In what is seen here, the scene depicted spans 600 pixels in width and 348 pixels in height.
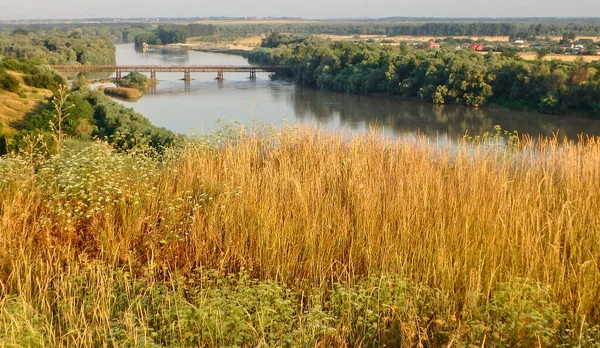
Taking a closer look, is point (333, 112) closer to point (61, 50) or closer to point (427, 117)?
point (427, 117)

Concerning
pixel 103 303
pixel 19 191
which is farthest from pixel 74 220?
pixel 103 303

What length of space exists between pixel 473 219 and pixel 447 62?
38.7 metres

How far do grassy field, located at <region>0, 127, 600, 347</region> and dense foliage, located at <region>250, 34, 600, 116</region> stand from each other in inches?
1147

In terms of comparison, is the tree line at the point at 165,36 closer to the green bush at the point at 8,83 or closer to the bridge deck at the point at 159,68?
the bridge deck at the point at 159,68

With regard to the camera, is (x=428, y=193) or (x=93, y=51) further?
(x=93, y=51)

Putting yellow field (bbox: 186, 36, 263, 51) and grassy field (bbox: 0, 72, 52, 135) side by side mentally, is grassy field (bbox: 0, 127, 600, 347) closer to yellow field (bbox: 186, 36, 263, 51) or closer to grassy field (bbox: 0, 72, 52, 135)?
grassy field (bbox: 0, 72, 52, 135)

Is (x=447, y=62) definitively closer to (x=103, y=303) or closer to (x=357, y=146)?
(x=357, y=146)

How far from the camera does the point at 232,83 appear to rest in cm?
5312

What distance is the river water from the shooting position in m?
29.9

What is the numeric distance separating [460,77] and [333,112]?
341 inches

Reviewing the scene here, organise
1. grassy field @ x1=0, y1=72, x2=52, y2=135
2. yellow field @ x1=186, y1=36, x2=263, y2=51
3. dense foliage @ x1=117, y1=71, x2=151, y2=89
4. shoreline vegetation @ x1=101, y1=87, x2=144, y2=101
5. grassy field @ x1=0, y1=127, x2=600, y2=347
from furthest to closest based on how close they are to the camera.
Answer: yellow field @ x1=186, y1=36, x2=263, y2=51
dense foliage @ x1=117, y1=71, x2=151, y2=89
shoreline vegetation @ x1=101, y1=87, x2=144, y2=101
grassy field @ x1=0, y1=72, x2=52, y2=135
grassy field @ x1=0, y1=127, x2=600, y2=347

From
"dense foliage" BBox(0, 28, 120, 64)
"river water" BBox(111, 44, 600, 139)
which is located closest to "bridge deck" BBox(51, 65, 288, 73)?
"dense foliage" BBox(0, 28, 120, 64)

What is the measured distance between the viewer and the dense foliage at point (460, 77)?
3275cm

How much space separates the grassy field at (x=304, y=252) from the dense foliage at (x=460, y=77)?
29122mm
